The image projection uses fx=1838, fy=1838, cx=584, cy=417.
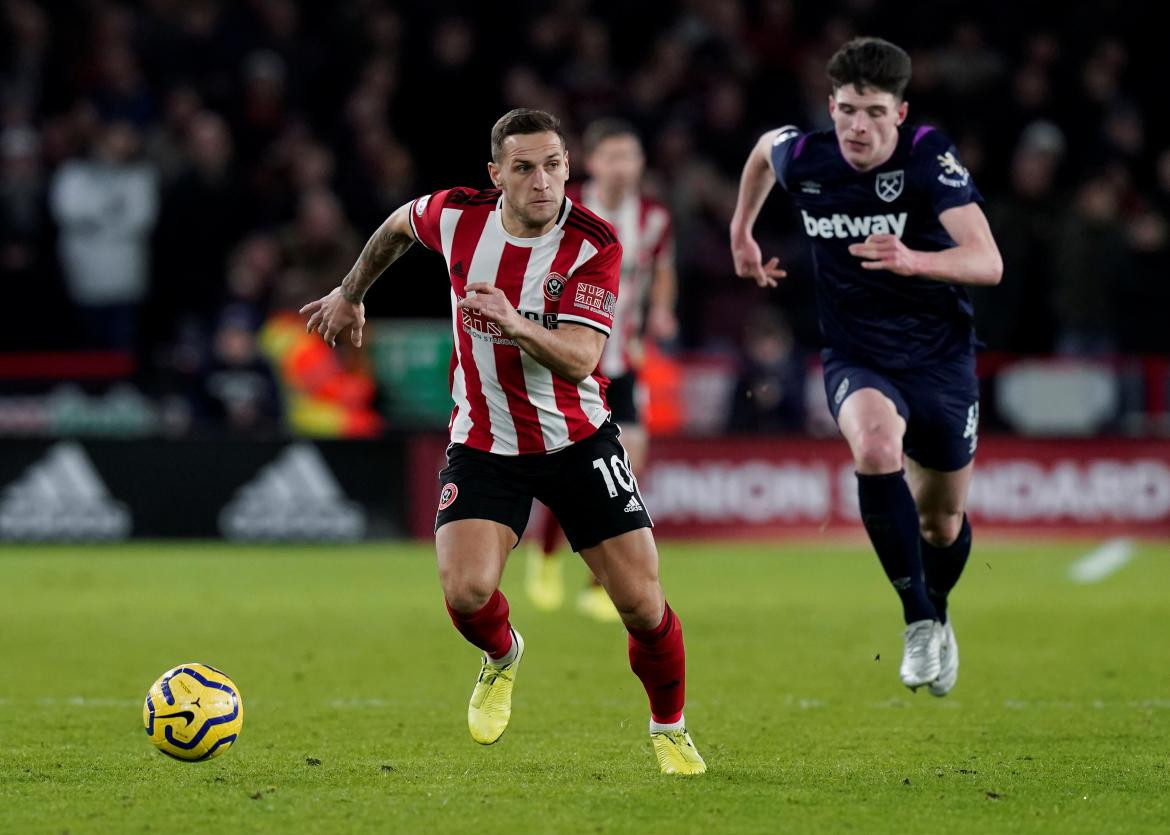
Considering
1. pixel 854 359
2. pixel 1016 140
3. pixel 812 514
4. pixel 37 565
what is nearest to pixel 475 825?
pixel 854 359

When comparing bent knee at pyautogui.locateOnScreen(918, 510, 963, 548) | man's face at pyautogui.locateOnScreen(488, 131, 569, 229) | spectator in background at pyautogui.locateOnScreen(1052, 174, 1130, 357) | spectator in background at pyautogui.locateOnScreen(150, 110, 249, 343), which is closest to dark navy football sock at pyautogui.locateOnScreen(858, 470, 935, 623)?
bent knee at pyautogui.locateOnScreen(918, 510, 963, 548)

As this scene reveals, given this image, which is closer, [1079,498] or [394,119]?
[1079,498]

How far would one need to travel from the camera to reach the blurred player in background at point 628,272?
9875 mm

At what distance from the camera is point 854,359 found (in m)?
7.17

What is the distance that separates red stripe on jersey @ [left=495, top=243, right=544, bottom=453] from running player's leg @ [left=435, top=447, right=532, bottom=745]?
0.10 meters

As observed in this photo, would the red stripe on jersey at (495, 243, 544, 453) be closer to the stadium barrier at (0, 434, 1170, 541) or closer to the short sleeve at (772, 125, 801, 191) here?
the short sleeve at (772, 125, 801, 191)

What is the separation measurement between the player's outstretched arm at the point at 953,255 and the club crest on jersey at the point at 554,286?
3.27 feet

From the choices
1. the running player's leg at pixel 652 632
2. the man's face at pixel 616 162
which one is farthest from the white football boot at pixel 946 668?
the man's face at pixel 616 162

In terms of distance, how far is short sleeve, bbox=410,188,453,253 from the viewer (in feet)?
19.8

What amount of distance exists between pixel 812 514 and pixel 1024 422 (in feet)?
6.31

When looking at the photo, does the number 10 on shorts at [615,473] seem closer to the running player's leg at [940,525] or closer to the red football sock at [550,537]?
the running player's leg at [940,525]

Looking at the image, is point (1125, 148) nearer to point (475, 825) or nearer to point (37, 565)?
point (37, 565)

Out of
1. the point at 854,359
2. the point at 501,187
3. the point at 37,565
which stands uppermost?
the point at 501,187

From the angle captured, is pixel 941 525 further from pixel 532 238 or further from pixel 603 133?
pixel 603 133
